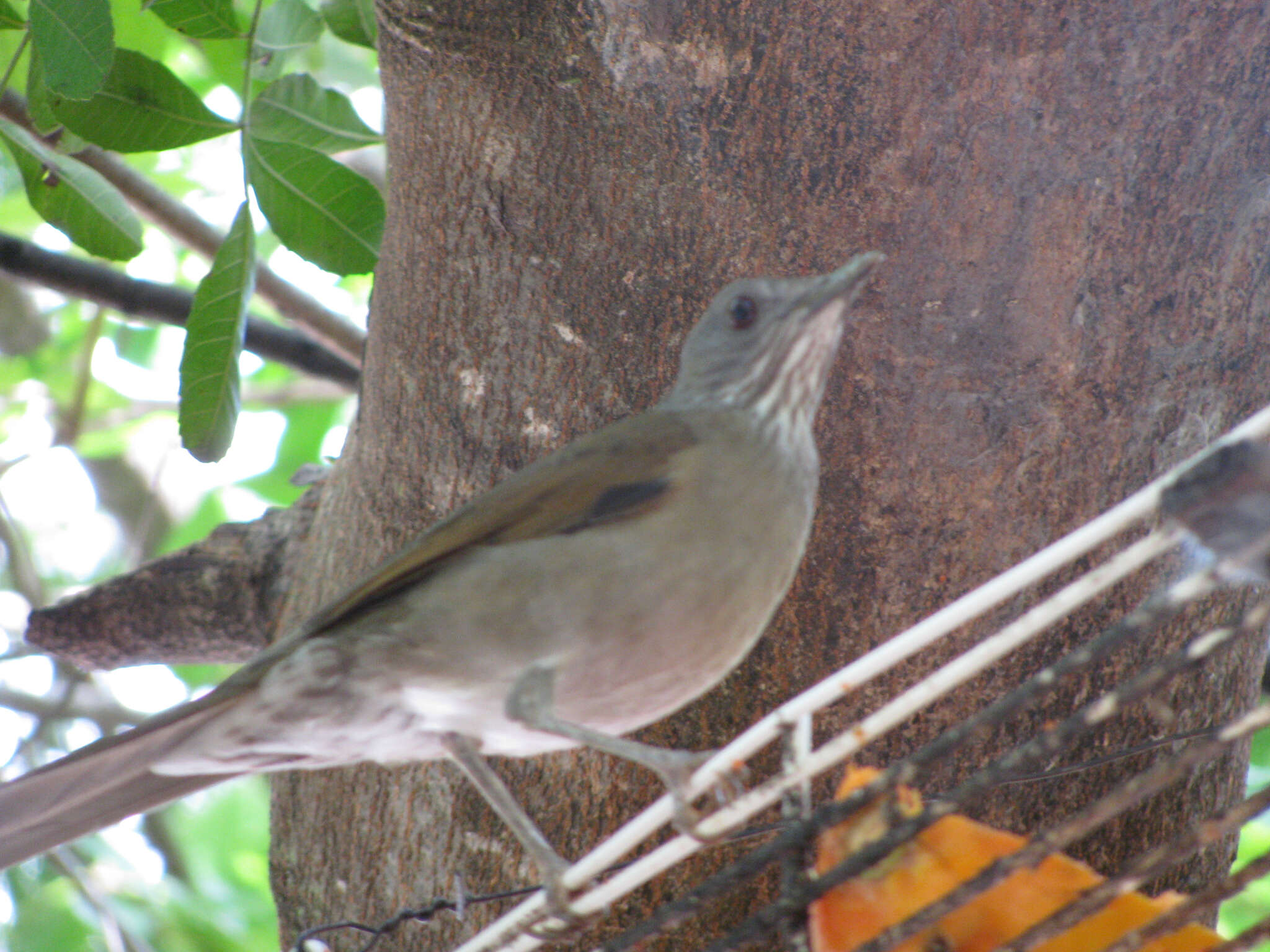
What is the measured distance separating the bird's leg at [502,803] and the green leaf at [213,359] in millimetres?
1031

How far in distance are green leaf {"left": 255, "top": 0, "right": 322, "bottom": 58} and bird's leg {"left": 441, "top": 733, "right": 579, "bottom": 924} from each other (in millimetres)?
1991

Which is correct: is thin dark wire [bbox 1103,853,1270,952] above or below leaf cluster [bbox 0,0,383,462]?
below

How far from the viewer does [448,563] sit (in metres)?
2.42

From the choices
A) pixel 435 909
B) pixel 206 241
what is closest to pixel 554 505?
pixel 435 909

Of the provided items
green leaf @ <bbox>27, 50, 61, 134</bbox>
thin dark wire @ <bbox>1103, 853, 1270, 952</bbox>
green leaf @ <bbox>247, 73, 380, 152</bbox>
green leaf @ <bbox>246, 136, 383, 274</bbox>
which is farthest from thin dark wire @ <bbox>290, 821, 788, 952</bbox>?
green leaf @ <bbox>27, 50, 61, 134</bbox>

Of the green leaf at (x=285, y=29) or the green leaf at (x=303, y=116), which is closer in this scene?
the green leaf at (x=303, y=116)

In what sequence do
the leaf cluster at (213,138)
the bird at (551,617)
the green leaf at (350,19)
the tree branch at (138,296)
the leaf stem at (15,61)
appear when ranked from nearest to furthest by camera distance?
1. the bird at (551,617)
2. the leaf stem at (15,61)
3. the leaf cluster at (213,138)
4. the green leaf at (350,19)
5. the tree branch at (138,296)

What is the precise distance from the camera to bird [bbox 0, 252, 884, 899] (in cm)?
219

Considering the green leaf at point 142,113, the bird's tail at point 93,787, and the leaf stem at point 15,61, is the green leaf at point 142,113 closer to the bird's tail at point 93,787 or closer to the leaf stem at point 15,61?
the leaf stem at point 15,61

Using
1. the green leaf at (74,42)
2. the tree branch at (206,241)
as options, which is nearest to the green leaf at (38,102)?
the green leaf at (74,42)

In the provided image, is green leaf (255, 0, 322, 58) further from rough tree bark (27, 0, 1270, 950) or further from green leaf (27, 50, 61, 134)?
rough tree bark (27, 0, 1270, 950)

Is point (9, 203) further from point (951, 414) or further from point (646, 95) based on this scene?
point (951, 414)

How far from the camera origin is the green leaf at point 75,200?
303 cm

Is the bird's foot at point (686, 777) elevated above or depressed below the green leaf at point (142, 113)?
below
